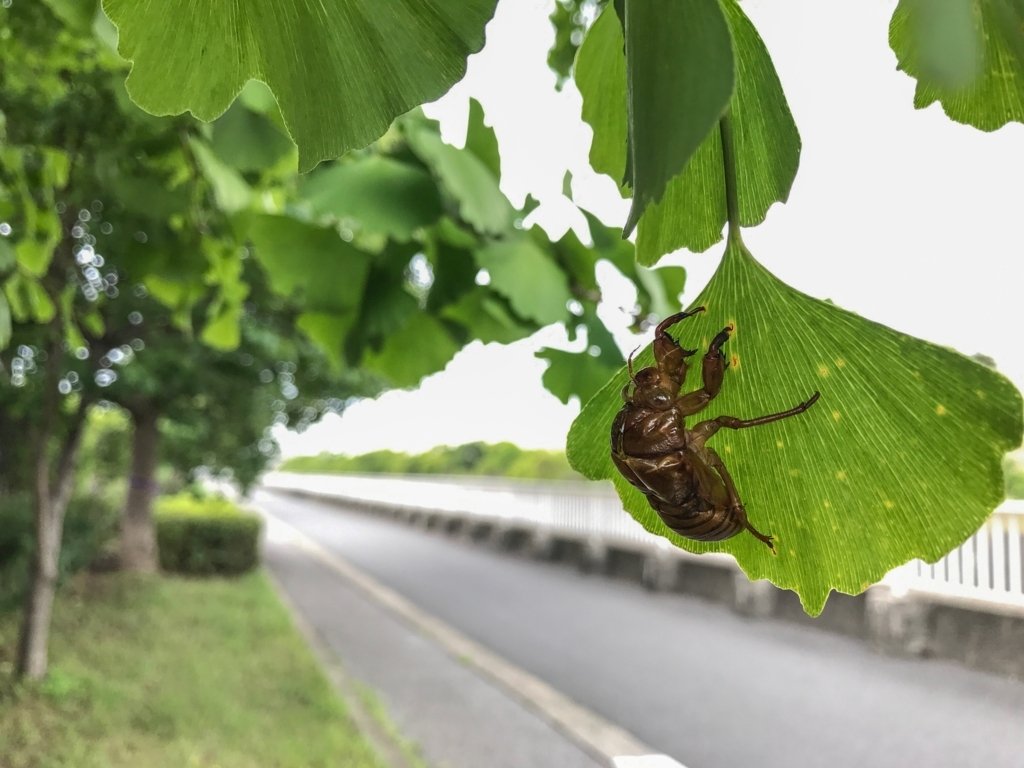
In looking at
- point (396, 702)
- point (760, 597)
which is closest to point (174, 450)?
point (396, 702)

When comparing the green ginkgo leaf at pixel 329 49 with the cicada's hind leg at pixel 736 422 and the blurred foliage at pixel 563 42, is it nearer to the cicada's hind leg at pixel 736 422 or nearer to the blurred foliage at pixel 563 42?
the cicada's hind leg at pixel 736 422

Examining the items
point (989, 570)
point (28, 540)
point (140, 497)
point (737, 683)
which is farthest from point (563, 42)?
point (140, 497)

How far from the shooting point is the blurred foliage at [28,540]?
3.49 meters

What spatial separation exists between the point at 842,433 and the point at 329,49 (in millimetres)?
217

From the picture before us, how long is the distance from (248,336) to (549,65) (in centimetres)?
273

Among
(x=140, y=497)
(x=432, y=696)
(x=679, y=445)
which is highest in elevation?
(x=679, y=445)

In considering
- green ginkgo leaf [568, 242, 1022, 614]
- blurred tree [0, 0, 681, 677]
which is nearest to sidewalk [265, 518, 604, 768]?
blurred tree [0, 0, 681, 677]

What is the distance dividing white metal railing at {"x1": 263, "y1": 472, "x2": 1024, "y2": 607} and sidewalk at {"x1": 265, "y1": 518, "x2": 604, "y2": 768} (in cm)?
79

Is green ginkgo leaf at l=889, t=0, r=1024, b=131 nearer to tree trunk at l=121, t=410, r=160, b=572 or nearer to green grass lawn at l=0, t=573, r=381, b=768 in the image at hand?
green grass lawn at l=0, t=573, r=381, b=768

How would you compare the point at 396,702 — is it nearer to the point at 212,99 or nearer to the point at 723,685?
the point at 723,685

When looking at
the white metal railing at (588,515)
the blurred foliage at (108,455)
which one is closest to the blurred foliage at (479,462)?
the white metal railing at (588,515)

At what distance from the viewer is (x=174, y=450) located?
6402 mm

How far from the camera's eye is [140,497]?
4770mm

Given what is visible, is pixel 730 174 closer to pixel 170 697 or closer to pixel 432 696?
pixel 170 697
